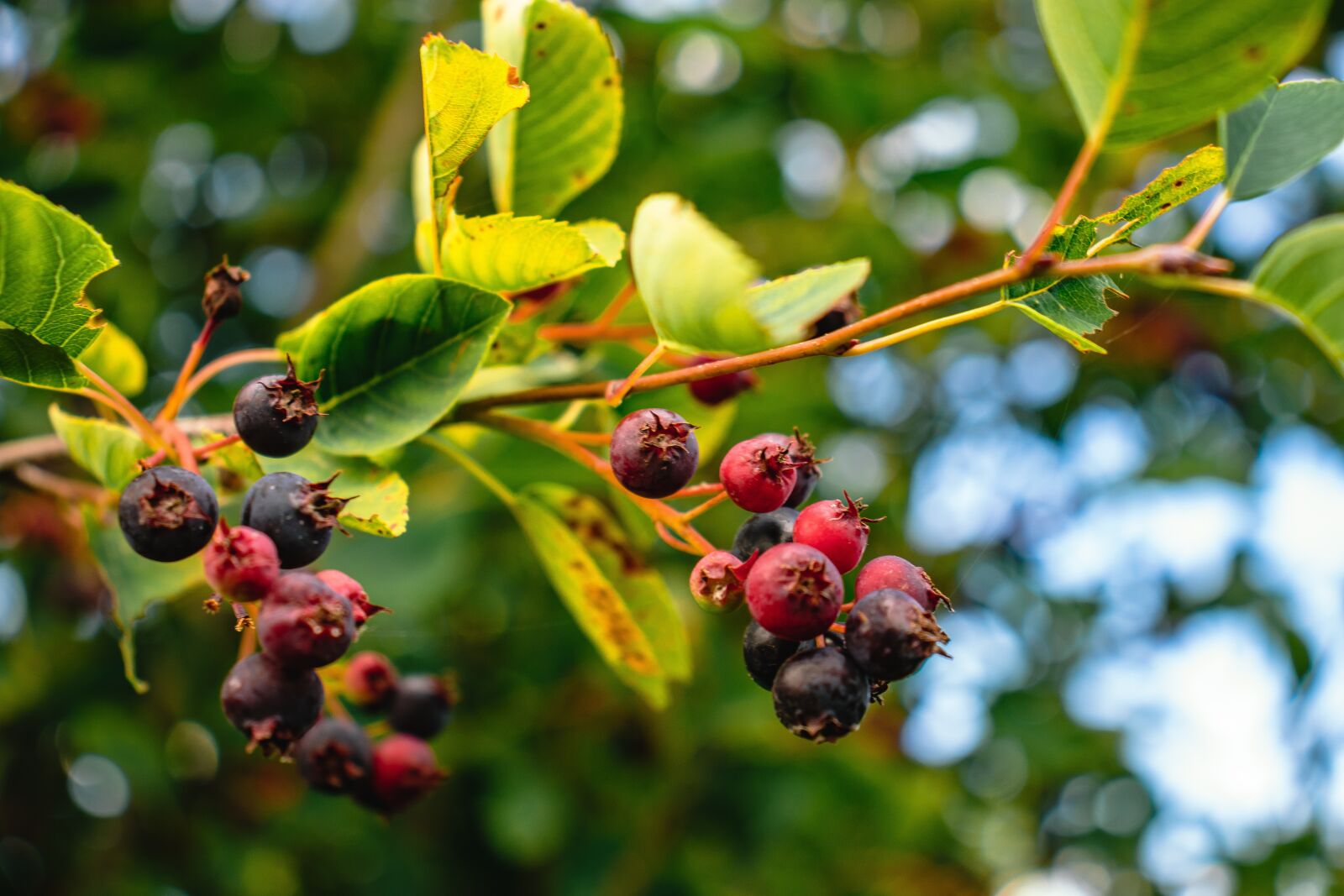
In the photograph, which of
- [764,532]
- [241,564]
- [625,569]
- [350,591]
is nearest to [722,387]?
[625,569]

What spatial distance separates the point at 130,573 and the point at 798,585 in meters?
0.94

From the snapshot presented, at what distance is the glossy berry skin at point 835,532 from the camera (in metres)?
1.06

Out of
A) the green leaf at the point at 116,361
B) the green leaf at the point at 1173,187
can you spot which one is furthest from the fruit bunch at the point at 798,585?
the green leaf at the point at 116,361

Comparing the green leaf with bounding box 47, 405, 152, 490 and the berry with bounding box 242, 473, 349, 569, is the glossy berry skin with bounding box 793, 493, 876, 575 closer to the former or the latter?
the berry with bounding box 242, 473, 349, 569

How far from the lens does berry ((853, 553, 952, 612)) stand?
1056 mm

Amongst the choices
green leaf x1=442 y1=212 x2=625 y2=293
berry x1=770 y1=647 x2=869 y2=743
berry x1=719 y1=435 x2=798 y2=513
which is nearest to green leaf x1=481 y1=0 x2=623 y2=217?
green leaf x1=442 y1=212 x2=625 y2=293

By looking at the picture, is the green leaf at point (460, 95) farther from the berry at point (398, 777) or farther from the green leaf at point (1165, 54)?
the berry at point (398, 777)

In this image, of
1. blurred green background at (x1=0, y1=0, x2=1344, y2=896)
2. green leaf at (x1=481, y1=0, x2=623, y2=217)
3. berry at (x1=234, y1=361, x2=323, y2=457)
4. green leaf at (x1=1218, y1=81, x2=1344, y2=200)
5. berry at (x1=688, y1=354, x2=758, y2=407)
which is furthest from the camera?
blurred green background at (x1=0, y1=0, x2=1344, y2=896)

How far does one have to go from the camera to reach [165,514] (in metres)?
1.00

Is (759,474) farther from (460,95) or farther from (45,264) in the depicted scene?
(45,264)

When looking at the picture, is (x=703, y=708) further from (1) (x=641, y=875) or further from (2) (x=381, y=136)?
(2) (x=381, y=136)

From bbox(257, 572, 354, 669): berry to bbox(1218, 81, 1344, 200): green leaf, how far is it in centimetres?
91

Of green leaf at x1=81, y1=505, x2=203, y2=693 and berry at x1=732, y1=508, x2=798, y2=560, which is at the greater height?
berry at x1=732, y1=508, x2=798, y2=560

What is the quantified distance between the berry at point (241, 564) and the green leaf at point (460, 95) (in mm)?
413
